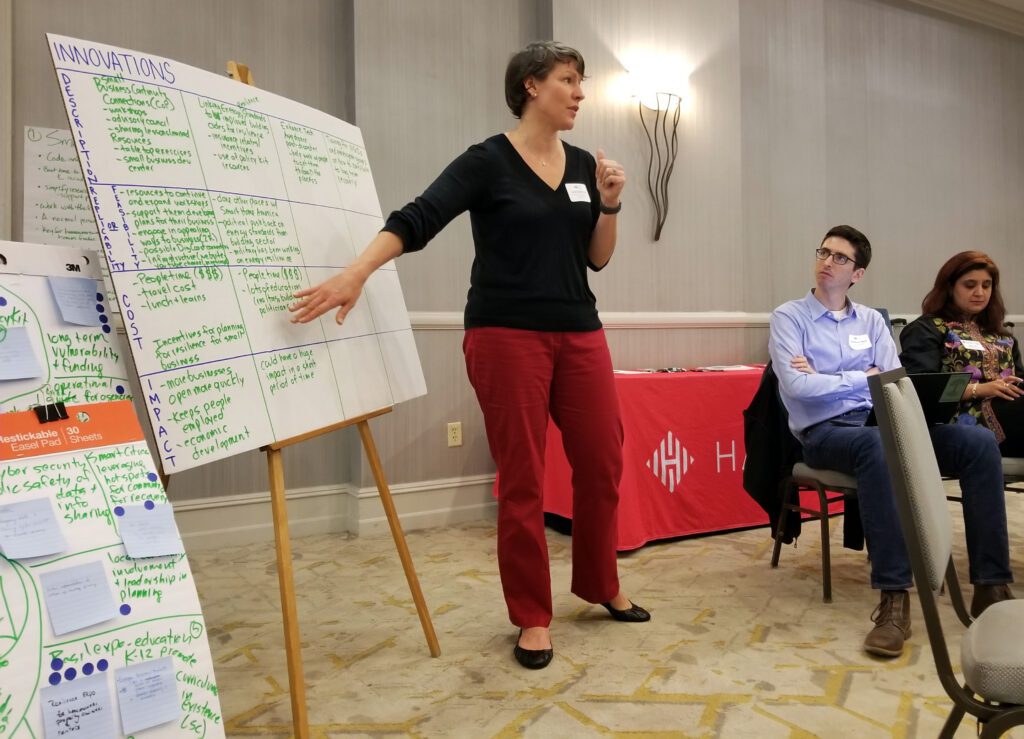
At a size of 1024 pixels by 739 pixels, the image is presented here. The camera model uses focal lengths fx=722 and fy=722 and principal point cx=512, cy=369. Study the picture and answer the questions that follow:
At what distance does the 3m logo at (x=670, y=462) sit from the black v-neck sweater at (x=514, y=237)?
1153 millimetres

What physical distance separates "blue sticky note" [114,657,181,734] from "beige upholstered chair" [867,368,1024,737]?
102 cm

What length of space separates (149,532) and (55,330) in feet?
1.16

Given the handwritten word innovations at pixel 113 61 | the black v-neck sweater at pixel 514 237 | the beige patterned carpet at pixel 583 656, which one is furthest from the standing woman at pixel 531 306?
the handwritten word innovations at pixel 113 61

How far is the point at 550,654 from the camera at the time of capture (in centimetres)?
181

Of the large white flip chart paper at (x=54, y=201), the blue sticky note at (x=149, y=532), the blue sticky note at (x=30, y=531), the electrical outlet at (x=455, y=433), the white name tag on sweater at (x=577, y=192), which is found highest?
the large white flip chart paper at (x=54, y=201)

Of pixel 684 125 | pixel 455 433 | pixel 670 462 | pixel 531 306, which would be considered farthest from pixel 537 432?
pixel 684 125

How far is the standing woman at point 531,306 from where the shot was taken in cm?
179

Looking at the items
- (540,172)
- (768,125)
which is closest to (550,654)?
(540,172)

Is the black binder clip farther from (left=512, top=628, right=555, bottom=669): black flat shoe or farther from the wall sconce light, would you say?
the wall sconce light

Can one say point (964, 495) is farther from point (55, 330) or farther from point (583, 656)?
point (55, 330)

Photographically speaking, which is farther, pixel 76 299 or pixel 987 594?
pixel 987 594

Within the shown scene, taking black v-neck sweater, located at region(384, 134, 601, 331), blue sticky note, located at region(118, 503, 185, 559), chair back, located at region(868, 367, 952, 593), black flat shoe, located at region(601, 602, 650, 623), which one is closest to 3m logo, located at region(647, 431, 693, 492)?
black flat shoe, located at region(601, 602, 650, 623)

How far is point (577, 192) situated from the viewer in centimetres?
187

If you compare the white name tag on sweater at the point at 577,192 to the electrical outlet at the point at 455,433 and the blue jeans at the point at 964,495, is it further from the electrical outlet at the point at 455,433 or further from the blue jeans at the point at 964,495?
the electrical outlet at the point at 455,433
